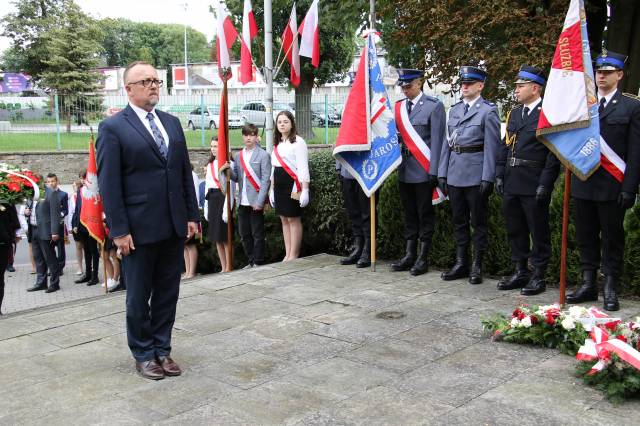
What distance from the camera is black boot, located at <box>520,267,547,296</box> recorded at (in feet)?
20.5

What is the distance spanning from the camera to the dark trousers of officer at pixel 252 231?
882 centimetres

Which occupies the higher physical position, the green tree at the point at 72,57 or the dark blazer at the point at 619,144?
the green tree at the point at 72,57

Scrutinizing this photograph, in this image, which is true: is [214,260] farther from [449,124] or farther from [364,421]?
[364,421]

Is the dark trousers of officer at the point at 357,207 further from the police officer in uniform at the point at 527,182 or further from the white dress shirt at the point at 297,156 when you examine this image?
the police officer in uniform at the point at 527,182

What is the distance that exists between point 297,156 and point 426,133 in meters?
1.69

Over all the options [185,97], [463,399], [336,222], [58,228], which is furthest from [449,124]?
[185,97]

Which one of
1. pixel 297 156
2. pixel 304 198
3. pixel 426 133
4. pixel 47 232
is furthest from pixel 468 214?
pixel 47 232

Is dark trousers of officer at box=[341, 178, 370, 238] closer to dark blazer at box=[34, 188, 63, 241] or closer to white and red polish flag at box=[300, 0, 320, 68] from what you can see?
white and red polish flag at box=[300, 0, 320, 68]

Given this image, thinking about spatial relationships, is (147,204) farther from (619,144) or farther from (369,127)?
(619,144)

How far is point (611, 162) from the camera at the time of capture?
220 inches

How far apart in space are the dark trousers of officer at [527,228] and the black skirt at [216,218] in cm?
409

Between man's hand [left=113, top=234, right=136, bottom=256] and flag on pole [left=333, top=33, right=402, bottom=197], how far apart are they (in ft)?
11.4

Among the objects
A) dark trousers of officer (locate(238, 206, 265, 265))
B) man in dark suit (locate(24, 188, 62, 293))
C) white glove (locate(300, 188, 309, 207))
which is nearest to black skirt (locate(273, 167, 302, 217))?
white glove (locate(300, 188, 309, 207))

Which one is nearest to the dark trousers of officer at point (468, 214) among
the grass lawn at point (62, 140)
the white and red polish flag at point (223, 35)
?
the white and red polish flag at point (223, 35)
